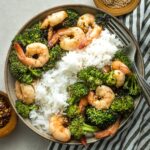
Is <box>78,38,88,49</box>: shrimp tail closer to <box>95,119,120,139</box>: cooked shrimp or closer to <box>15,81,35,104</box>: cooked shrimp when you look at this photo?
<box>15,81,35,104</box>: cooked shrimp

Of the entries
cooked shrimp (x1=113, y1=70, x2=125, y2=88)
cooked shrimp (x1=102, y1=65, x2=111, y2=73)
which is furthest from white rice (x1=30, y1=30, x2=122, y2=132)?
cooked shrimp (x1=113, y1=70, x2=125, y2=88)

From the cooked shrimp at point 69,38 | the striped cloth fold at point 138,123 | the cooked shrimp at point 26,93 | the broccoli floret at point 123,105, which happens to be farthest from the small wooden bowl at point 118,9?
the cooked shrimp at point 26,93

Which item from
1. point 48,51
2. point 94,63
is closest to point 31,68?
point 48,51

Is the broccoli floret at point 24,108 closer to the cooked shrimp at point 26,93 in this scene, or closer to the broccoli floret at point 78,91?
the cooked shrimp at point 26,93

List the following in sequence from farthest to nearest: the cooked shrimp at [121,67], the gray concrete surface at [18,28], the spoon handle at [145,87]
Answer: the gray concrete surface at [18,28]
the cooked shrimp at [121,67]
the spoon handle at [145,87]

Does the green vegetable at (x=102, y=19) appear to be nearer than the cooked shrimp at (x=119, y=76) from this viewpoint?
No

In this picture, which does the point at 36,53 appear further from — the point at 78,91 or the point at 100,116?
the point at 100,116
